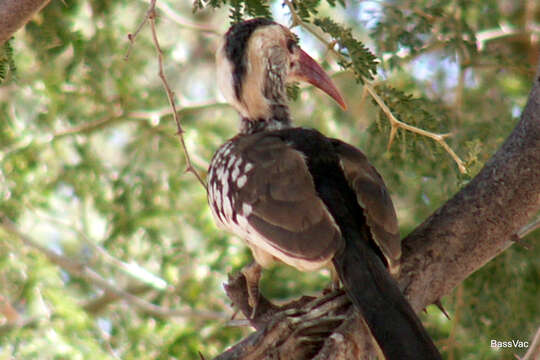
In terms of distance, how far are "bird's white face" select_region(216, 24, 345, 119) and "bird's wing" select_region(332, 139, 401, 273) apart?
642 millimetres

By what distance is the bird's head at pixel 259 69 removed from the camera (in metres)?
3.40

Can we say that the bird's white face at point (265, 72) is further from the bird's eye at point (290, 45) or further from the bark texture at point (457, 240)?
the bark texture at point (457, 240)

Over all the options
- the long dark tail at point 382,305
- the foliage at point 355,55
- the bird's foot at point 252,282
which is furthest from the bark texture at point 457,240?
the foliage at point 355,55

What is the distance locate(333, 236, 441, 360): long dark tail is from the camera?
7.23ft

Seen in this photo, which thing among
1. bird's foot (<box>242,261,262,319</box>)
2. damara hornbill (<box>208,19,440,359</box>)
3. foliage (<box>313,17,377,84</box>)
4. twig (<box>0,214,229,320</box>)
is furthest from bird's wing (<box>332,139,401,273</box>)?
twig (<box>0,214,229,320</box>)

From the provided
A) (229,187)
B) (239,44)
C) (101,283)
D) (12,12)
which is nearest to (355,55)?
(229,187)

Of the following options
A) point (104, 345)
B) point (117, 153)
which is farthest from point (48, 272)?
point (117, 153)

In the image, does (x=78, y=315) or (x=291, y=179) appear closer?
(x=291, y=179)

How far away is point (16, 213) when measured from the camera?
412 cm

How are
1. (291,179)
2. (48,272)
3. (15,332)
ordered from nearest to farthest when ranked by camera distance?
(291,179) → (15,332) → (48,272)

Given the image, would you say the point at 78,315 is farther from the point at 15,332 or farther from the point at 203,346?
the point at 203,346

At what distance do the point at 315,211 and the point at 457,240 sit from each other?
507 millimetres

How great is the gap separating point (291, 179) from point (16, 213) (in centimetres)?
203

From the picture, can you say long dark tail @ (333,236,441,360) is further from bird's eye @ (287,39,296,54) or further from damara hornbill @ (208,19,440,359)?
bird's eye @ (287,39,296,54)
